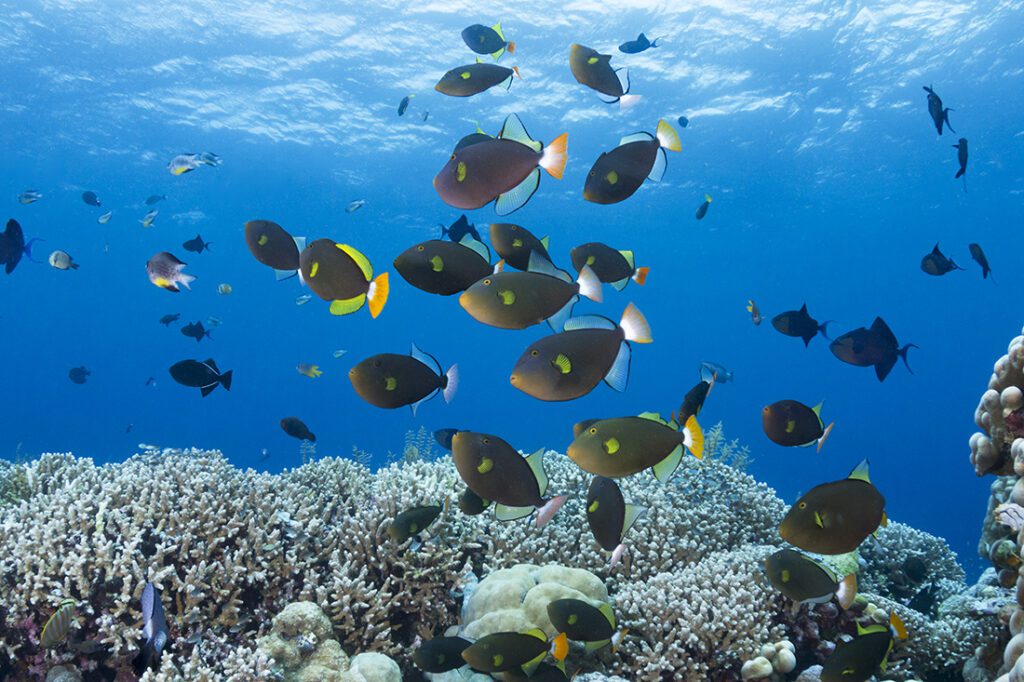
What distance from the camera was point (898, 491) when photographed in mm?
71125

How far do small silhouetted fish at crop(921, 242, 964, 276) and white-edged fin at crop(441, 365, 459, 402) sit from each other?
18.7 feet

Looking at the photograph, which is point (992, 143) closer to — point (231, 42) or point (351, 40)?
point (351, 40)

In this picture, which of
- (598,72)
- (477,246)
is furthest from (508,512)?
(598,72)

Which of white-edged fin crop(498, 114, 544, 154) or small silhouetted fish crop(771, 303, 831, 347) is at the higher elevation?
small silhouetted fish crop(771, 303, 831, 347)

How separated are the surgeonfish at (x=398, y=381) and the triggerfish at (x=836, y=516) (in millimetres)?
1711

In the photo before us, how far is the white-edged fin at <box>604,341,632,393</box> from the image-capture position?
2674 millimetres

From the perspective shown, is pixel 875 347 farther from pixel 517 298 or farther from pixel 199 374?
pixel 199 374

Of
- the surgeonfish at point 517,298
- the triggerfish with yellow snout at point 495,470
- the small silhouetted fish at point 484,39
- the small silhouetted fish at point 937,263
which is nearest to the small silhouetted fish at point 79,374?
the small silhouetted fish at point 484,39

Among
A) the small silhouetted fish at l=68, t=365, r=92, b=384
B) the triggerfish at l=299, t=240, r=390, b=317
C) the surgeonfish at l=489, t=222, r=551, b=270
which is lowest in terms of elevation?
the triggerfish at l=299, t=240, r=390, b=317

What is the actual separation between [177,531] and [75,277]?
72.7 m

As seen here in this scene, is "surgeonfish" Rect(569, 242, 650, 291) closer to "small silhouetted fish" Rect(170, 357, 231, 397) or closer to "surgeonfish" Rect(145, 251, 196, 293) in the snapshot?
"small silhouetted fish" Rect(170, 357, 231, 397)

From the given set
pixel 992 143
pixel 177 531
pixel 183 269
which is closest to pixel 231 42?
pixel 183 269

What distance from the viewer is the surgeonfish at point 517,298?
2824 mm

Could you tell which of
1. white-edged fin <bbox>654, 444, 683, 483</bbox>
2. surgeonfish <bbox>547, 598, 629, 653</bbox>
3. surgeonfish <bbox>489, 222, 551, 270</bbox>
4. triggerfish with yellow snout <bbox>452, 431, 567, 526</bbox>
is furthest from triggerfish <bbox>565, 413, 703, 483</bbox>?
surgeonfish <bbox>547, 598, 629, 653</bbox>
